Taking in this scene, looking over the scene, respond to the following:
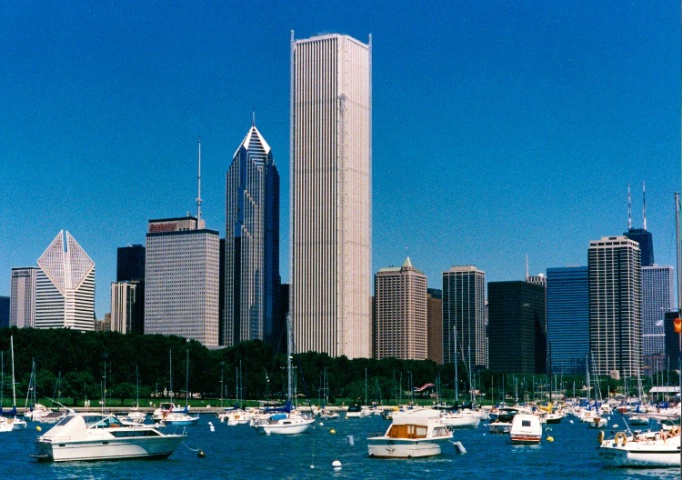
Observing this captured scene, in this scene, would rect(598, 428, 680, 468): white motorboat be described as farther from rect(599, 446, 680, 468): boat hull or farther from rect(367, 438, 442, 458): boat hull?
rect(367, 438, 442, 458): boat hull

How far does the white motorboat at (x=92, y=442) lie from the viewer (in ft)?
307

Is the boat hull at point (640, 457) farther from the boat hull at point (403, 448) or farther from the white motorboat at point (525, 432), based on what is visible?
the white motorboat at point (525, 432)

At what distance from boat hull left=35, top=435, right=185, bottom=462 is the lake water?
587 millimetres

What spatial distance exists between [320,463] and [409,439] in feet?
26.9

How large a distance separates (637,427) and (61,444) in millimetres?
105140

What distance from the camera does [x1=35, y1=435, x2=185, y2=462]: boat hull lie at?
93.5 metres

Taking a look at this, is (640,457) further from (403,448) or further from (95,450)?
(95,450)

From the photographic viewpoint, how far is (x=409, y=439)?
99625 millimetres

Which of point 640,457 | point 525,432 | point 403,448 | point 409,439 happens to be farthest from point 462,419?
point 640,457

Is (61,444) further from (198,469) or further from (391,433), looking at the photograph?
(391,433)

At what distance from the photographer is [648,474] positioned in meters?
89.9

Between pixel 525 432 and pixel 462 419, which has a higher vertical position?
pixel 525 432

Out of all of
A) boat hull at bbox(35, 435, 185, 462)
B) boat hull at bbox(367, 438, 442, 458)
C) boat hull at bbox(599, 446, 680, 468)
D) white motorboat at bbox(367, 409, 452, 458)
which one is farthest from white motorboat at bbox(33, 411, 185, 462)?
boat hull at bbox(599, 446, 680, 468)

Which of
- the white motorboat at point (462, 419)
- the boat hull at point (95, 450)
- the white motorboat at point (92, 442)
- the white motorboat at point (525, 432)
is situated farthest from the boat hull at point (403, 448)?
the white motorboat at point (462, 419)
